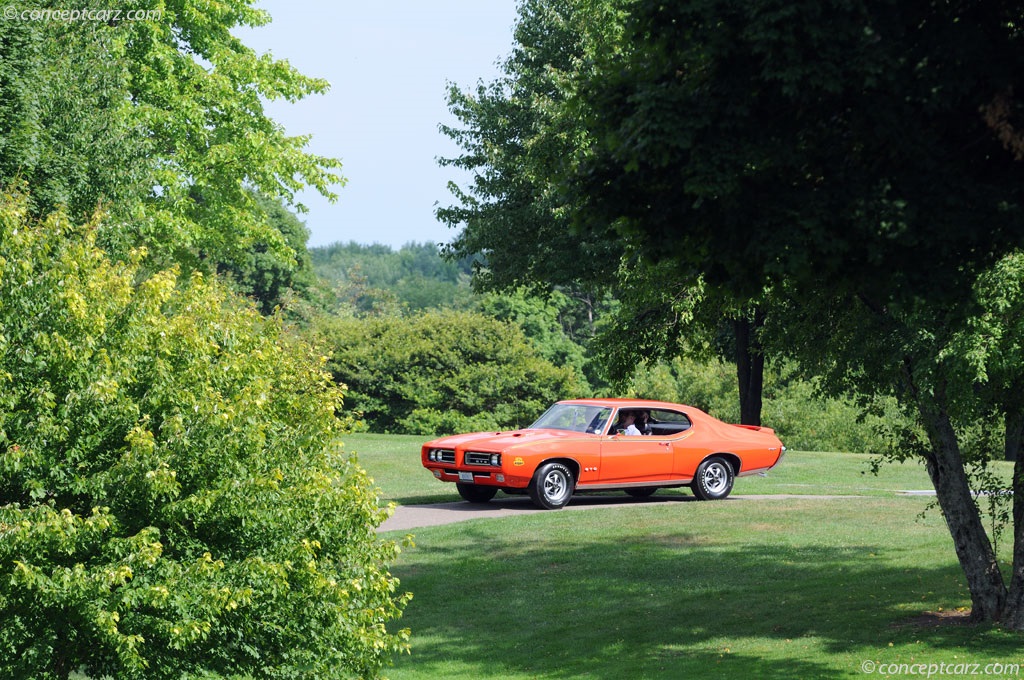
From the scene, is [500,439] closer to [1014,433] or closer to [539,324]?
[1014,433]

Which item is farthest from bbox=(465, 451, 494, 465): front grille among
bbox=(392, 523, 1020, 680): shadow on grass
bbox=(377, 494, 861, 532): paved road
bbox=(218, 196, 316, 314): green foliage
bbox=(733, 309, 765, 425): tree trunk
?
bbox=(218, 196, 316, 314): green foliage

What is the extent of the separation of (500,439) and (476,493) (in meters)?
1.68

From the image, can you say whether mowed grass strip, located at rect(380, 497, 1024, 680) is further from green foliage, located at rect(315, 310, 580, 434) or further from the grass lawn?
green foliage, located at rect(315, 310, 580, 434)

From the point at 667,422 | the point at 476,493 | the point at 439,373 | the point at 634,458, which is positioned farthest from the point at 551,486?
the point at 439,373

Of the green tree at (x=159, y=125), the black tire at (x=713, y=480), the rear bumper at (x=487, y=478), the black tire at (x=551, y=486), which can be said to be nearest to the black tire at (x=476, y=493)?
the rear bumper at (x=487, y=478)

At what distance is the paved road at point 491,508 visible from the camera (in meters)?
17.2

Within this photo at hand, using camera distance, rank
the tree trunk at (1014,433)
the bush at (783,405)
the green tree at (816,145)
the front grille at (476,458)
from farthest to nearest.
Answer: the bush at (783,405) → the front grille at (476,458) → the tree trunk at (1014,433) → the green tree at (816,145)

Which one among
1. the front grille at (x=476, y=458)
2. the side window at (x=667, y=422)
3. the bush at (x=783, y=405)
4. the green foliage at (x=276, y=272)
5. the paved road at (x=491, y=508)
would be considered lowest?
the paved road at (x=491, y=508)

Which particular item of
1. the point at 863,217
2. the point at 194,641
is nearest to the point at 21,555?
the point at 194,641

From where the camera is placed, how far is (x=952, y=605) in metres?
11.1

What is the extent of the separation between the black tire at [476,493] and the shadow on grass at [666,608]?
325 centimetres

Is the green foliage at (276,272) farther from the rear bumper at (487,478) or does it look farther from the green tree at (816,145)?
the green tree at (816,145)

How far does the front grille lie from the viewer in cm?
1767

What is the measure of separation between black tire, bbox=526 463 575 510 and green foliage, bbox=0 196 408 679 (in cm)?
931
